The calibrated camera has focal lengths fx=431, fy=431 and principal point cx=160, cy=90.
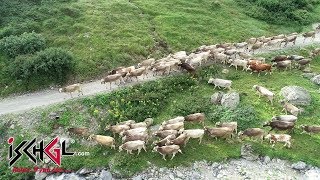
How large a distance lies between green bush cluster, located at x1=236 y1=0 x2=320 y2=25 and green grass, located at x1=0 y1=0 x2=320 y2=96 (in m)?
0.95

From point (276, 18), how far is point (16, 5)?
28534 mm

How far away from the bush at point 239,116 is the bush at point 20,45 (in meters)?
16.6

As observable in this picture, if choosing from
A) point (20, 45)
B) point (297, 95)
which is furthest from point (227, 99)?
point (20, 45)

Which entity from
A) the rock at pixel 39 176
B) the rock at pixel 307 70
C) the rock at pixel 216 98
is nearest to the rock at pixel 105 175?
the rock at pixel 39 176

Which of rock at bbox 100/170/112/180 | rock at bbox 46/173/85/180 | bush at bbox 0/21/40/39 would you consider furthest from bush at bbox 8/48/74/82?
rock at bbox 100/170/112/180

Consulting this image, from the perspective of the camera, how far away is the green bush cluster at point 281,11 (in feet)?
162

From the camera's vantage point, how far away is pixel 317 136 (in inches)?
1118

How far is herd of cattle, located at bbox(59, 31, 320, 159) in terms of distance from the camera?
27516 millimetres

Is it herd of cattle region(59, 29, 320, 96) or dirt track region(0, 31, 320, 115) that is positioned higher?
herd of cattle region(59, 29, 320, 96)

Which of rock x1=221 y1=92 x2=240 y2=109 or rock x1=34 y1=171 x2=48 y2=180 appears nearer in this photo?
rock x1=34 y1=171 x2=48 y2=180

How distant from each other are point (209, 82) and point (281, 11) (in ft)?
69.6

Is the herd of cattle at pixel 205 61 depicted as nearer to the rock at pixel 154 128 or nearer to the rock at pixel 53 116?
the rock at pixel 53 116

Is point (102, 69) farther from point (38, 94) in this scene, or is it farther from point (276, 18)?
point (276, 18)

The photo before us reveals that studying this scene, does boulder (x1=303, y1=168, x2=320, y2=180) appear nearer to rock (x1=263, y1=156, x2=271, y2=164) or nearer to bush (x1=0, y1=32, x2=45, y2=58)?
rock (x1=263, y1=156, x2=271, y2=164)
